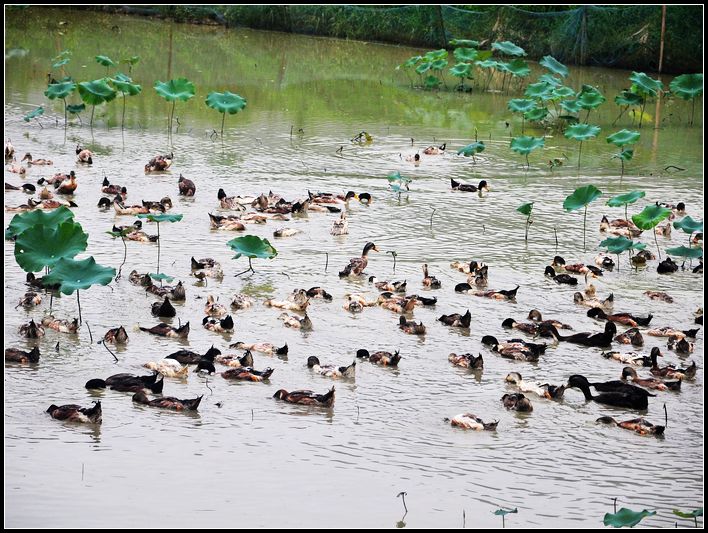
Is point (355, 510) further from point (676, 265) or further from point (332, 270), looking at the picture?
point (676, 265)

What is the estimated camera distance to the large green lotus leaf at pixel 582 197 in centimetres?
1002

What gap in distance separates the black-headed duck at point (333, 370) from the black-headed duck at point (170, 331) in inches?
38.6

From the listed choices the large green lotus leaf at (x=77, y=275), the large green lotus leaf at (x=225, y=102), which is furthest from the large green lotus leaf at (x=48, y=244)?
the large green lotus leaf at (x=225, y=102)

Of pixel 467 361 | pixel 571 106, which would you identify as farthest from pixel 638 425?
pixel 571 106

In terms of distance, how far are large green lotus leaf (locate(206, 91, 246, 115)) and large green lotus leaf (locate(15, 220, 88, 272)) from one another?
598 cm

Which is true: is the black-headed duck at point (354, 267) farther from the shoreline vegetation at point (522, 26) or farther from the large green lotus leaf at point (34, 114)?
the shoreline vegetation at point (522, 26)

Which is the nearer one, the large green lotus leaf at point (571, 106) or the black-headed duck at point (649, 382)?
the black-headed duck at point (649, 382)

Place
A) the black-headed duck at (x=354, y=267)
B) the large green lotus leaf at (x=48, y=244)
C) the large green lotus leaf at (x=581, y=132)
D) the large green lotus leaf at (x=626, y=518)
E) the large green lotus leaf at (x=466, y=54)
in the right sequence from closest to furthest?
the large green lotus leaf at (x=626, y=518)
the large green lotus leaf at (x=48, y=244)
the black-headed duck at (x=354, y=267)
the large green lotus leaf at (x=581, y=132)
the large green lotus leaf at (x=466, y=54)

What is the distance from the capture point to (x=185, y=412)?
6301 mm

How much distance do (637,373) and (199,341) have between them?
9.66 feet

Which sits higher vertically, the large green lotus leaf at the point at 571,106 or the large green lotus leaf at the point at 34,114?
the large green lotus leaf at the point at 571,106

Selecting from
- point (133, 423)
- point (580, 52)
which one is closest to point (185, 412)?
point (133, 423)

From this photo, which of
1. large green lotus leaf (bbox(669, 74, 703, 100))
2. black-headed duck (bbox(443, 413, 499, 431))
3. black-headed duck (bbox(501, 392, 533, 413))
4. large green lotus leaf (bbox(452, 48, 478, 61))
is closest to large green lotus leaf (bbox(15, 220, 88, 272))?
black-headed duck (bbox(443, 413, 499, 431))

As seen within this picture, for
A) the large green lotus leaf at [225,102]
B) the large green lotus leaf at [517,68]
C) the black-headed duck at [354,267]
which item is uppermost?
the large green lotus leaf at [517,68]
